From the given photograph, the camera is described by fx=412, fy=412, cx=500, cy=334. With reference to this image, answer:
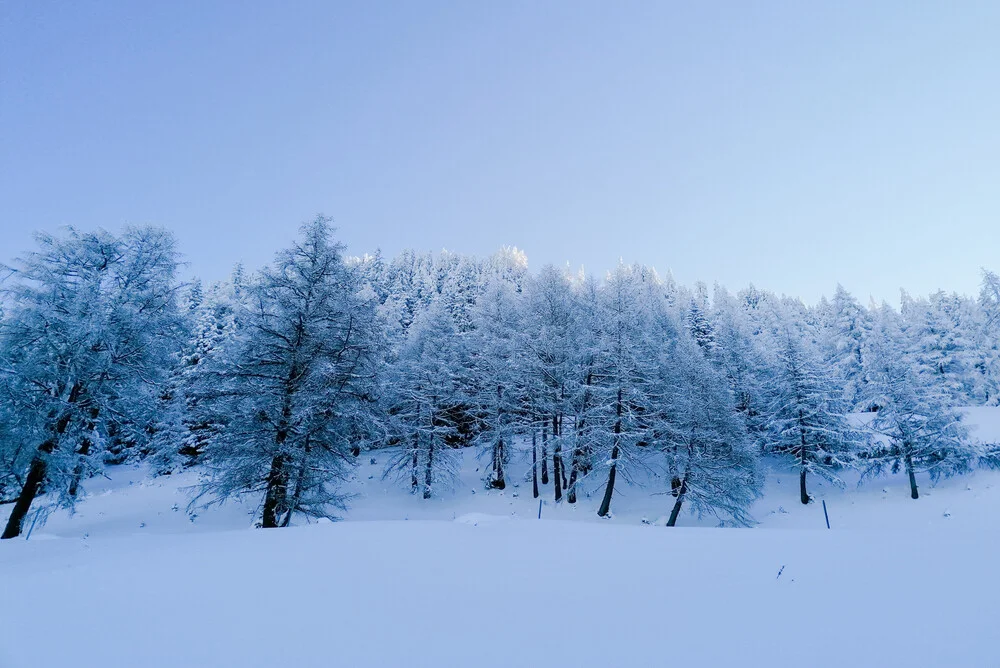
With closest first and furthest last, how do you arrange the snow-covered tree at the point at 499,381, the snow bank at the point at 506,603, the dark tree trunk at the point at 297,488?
the snow bank at the point at 506,603, the dark tree trunk at the point at 297,488, the snow-covered tree at the point at 499,381

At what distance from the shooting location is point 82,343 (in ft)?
41.8

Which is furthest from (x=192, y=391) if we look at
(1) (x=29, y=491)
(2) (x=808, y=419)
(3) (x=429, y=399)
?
(2) (x=808, y=419)

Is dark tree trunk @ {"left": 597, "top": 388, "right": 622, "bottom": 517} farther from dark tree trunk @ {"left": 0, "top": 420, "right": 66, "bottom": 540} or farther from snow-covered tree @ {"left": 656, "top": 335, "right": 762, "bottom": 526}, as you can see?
dark tree trunk @ {"left": 0, "top": 420, "right": 66, "bottom": 540}

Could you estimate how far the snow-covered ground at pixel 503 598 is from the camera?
148 inches

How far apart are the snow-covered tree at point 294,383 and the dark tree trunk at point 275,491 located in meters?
0.03

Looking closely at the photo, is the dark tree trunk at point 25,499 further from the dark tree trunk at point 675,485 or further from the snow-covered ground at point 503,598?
the dark tree trunk at point 675,485

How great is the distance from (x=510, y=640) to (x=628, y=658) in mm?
1081

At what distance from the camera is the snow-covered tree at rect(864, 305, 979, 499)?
2489cm

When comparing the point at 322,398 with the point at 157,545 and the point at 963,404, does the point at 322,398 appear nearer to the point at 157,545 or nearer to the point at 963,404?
the point at 157,545

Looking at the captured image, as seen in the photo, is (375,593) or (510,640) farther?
(375,593)

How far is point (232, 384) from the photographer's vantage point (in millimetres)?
13781

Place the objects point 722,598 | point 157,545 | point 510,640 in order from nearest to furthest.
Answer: point 510,640 < point 722,598 < point 157,545

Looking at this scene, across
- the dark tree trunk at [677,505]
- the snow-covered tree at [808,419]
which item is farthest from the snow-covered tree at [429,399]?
the snow-covered tree at [808,419]

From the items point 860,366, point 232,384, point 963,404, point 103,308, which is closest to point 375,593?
point 232,384
